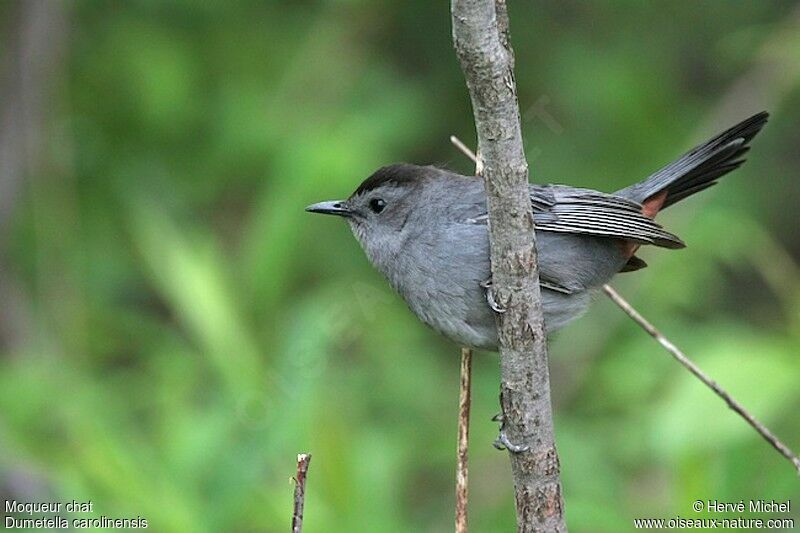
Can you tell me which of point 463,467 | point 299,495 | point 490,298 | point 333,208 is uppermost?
point 333,208

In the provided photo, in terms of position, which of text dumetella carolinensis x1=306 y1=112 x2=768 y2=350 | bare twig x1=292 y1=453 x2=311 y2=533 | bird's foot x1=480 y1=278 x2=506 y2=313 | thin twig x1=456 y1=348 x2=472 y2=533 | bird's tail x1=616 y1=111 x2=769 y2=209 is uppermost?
bird's tail x1=616 y1=111 x2=769 y2=209

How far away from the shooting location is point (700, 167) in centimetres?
427

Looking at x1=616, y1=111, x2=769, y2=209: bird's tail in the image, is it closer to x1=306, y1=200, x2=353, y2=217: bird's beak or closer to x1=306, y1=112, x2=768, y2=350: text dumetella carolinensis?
x1=306, y1=112, x2=768, y2=350: text dumetella carolinensis

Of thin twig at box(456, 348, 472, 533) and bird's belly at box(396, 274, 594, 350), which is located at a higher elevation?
bird's belly at box(396, 274, 594, 350)

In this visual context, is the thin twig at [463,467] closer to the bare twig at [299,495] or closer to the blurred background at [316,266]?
the bare twig at [299,495]

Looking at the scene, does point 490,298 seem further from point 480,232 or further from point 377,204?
point 377,204

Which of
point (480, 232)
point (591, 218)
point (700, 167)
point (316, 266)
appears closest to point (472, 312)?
point (480, 232)

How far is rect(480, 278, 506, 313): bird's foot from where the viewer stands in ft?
9.45

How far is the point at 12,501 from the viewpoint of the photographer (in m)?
4.73

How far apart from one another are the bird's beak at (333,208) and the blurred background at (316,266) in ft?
1.64

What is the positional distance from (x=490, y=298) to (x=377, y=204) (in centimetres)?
104

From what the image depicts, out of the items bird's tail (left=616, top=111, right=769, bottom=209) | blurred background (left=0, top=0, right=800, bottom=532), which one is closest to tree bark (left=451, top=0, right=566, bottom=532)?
blurred background (left=0, top=0, right=800, bottom=532)

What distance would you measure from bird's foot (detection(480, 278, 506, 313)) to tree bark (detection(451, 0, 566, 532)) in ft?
0.05

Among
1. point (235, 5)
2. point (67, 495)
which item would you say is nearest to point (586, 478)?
point (67, 495)
